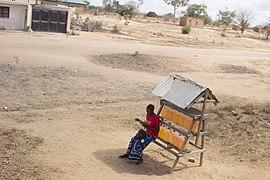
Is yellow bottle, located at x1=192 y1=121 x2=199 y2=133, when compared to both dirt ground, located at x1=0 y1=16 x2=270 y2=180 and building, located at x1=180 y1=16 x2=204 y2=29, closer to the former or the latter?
dirt ground, located at x1=0 y1=16 x2=270 y2=180

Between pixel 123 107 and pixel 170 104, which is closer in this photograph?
pixel 170 104

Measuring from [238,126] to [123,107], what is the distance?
10.8ft

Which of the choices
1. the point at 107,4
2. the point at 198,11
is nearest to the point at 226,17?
the point at 198,11

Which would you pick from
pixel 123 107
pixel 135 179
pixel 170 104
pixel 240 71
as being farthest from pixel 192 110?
pixel 240 71

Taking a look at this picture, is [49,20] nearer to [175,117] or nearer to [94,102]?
[94,102]

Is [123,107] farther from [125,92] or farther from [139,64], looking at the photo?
[139,64]

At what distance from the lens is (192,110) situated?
A: 7.64 metres

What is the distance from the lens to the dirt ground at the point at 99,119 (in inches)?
280

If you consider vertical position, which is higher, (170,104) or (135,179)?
(170,104)

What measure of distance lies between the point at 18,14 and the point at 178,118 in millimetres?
25949

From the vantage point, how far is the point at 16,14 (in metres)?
30.8

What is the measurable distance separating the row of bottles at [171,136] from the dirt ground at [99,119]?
390 mm

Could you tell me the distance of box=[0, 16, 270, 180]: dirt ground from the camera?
710cm

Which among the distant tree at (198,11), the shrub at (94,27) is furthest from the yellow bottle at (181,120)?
the distant tree at (198,11)
